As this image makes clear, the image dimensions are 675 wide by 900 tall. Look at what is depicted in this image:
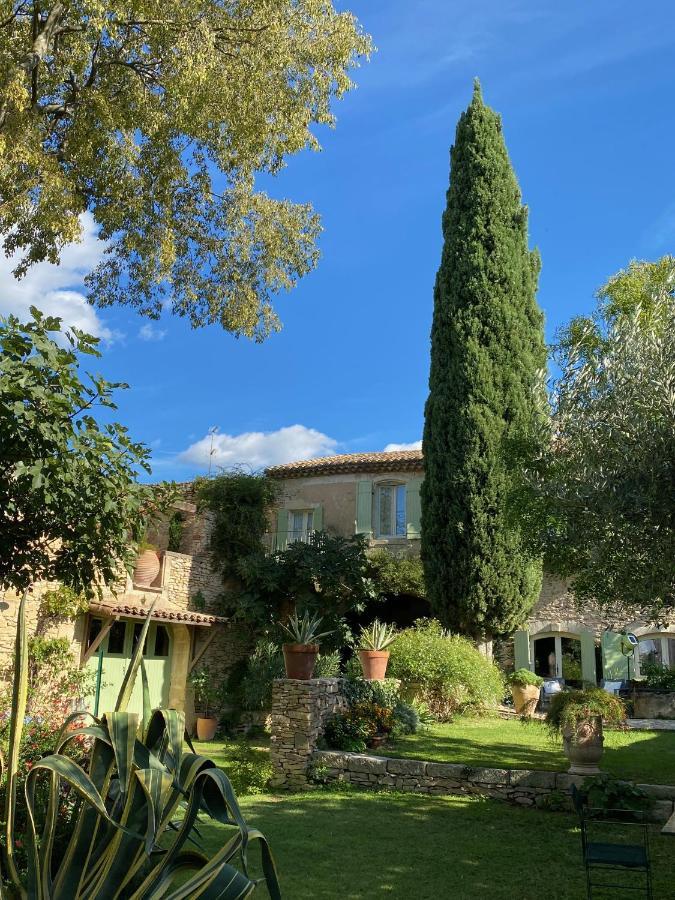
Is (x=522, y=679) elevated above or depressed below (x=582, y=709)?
below

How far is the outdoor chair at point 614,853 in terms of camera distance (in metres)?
5.13

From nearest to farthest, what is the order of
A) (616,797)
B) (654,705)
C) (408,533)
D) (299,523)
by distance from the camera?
(616,797) → (654,705) → (408,533) → (299,523)

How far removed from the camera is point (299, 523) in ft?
67.5

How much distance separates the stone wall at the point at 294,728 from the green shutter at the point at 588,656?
9839mm

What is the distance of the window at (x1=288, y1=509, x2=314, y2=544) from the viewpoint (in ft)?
66.6


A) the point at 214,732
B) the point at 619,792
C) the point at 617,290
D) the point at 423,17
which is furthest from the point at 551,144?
the point at 214,732

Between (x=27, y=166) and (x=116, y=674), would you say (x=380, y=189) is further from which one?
(x=116, y=674)

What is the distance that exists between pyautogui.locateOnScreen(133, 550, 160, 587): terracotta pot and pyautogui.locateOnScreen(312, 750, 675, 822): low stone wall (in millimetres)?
6416

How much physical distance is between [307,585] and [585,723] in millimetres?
8708

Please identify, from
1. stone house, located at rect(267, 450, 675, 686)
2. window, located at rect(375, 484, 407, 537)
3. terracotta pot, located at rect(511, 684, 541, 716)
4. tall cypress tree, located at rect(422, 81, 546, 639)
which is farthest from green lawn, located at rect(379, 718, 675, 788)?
window, located at rect(375, 484, 407, 537)

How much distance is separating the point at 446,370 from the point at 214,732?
9596 mm

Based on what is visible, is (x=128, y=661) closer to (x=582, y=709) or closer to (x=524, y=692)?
(x=524, y=692)

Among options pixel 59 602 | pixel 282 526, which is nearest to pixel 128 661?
pixel 59 602

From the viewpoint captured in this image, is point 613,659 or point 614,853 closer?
point 614,853
